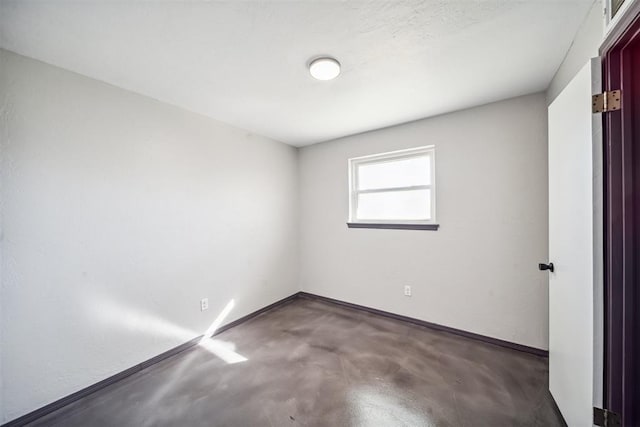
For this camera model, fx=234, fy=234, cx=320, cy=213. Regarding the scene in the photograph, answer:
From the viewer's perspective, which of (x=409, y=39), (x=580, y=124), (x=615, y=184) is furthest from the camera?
(x=409, y=39)

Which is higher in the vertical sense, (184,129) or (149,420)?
(184,129)

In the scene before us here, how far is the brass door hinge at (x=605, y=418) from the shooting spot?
1.05 metres

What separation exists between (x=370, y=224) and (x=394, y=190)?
1.77ft

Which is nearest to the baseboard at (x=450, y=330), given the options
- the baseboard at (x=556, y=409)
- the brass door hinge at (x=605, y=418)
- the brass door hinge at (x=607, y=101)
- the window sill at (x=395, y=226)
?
the baseboard at (x=556, y=409)

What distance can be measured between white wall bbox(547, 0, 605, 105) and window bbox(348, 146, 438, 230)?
1178 mm

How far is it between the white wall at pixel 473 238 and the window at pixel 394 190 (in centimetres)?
10

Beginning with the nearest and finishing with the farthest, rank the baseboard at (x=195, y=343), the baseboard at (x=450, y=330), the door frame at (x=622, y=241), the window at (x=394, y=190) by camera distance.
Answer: the door frame at (x=622, y=241) < the baseboard at (x=195, y=343) < the baseboard at (x=450, y=330) < the window at (x=394, y=190)

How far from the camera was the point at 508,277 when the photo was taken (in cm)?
227

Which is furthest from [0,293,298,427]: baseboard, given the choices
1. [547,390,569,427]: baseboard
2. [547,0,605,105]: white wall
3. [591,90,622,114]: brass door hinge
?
[547,0,605,105]: white wall

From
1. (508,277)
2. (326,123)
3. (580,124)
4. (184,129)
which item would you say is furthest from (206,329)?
(580,124)

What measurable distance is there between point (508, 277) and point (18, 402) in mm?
3862

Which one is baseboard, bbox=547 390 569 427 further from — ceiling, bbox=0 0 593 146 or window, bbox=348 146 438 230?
ceiling, bbox=0 0 593 146

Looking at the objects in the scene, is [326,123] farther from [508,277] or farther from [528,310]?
[528,310]

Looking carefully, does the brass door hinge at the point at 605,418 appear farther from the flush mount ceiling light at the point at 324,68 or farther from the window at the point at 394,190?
the flush mount ceiling light at the point at 324,68
